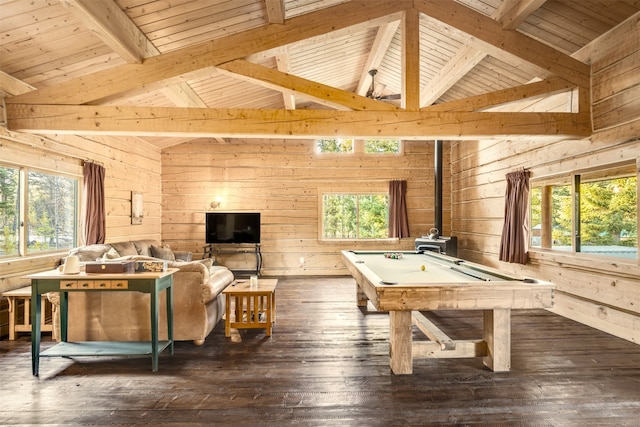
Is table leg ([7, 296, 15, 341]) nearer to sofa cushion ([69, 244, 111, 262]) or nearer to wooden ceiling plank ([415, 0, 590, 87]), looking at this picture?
sofa cushion ([69, 244, 111, 262])

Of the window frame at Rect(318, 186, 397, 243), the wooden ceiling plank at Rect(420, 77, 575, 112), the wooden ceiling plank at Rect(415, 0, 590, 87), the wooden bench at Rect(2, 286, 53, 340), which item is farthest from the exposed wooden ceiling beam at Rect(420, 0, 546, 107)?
the wooden bench at Rect(2, 286, 53, 340)

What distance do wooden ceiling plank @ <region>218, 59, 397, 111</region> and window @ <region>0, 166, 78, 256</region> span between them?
9.17 ft

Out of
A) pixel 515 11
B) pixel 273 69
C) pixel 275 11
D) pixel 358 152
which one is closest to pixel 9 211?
pixel 273 69

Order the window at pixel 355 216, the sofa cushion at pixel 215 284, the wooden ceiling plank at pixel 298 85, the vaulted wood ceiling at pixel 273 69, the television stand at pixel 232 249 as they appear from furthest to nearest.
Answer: the window at pixel 355 216 < the television stand at pixel 232 249 < the wooden ceiling plank at pixel 298 85 < the vaulted wood ceiling at pixel 273 69 < the sofa cushion at pixel 215 284

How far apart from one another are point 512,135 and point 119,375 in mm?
4627

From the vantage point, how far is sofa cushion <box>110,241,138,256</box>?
500 centimetres

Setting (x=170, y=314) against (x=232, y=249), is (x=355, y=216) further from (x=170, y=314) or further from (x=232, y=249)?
(x=170, y=314)

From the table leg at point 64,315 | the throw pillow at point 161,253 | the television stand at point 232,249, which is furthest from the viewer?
the television stand at point 232,249

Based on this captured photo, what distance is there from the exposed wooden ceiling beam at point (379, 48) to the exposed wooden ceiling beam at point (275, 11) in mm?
1530

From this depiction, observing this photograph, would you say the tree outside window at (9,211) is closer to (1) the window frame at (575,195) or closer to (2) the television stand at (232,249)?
(2) the television stand at (232,249)

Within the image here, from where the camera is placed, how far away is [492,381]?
8.82 ft

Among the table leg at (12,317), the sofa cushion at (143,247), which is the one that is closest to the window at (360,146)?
the sofa cushion at (143,247)

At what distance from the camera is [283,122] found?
3.83 metres

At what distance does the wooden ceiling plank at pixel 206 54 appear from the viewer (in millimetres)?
3615
